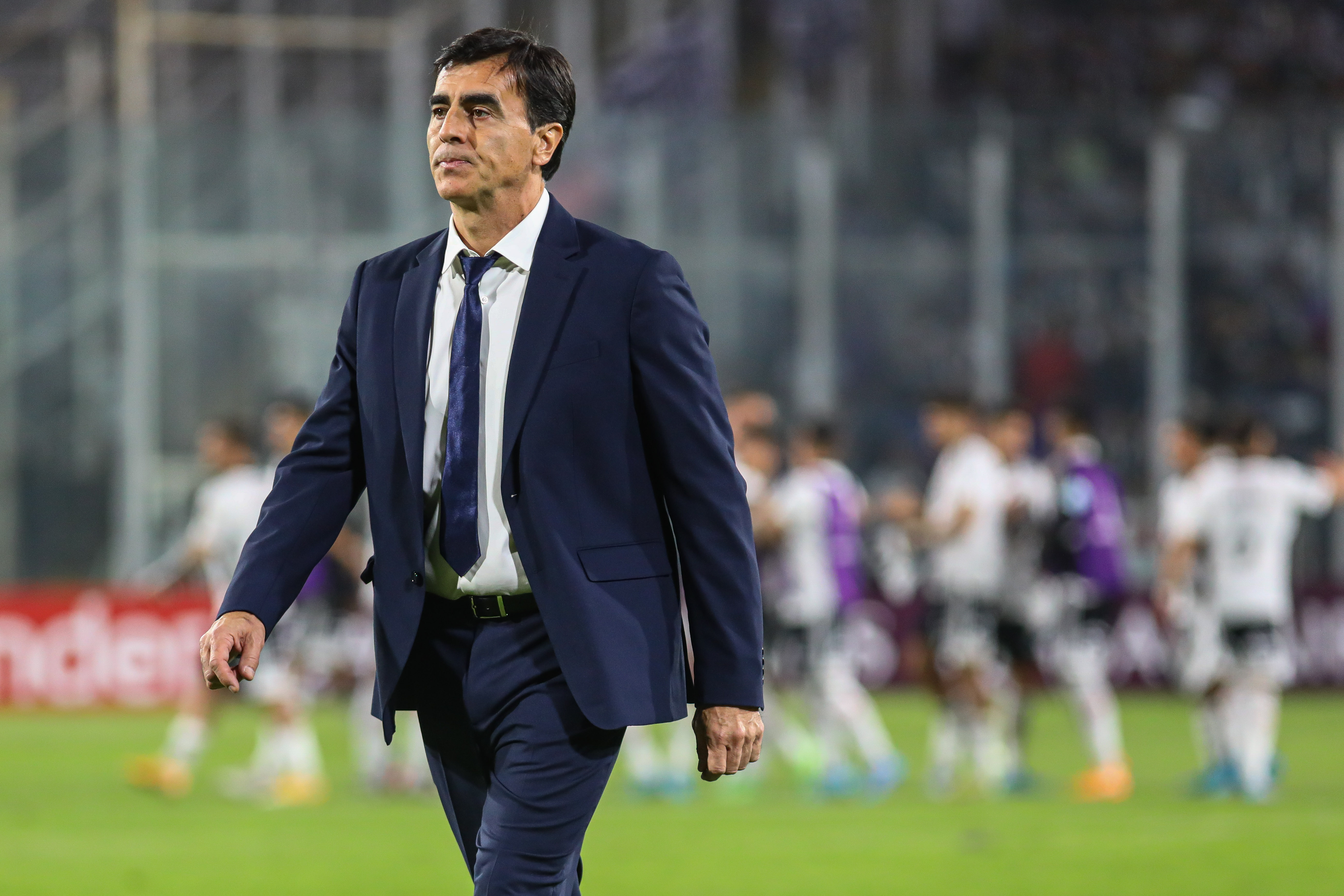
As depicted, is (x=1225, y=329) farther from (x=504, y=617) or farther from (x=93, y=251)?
(x=504, y=617)

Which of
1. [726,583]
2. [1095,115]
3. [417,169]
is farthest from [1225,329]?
[726,583]

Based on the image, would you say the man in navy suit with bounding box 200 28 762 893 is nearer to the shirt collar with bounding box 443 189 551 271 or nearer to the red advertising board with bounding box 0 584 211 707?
the shirt collar with bounding box 443 189 551 271

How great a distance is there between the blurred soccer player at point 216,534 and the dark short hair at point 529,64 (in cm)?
848

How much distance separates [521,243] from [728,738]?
1.01m

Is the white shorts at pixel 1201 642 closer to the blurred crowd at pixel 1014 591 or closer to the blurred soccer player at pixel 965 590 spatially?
the blurred crowd at pixel 1014 591

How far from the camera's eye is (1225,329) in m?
19.8

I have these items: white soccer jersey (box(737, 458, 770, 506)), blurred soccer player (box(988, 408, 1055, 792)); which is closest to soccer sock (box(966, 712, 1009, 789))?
blurred soccer player (box(988, 408, 1055, 792))

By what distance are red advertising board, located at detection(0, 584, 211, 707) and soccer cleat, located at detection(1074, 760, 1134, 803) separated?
9.01 metres

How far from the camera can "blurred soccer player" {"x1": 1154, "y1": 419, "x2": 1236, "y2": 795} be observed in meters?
12.0

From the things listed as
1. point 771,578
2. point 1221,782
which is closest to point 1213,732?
point 1221,782

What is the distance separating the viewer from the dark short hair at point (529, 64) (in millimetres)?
3828

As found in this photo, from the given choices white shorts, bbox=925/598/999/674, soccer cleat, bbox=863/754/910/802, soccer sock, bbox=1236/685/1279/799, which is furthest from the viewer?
white shorts, bbox=925/598/999/674

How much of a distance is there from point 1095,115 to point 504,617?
Result: 1705 centimetres

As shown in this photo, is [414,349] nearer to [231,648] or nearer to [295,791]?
[231,648]
